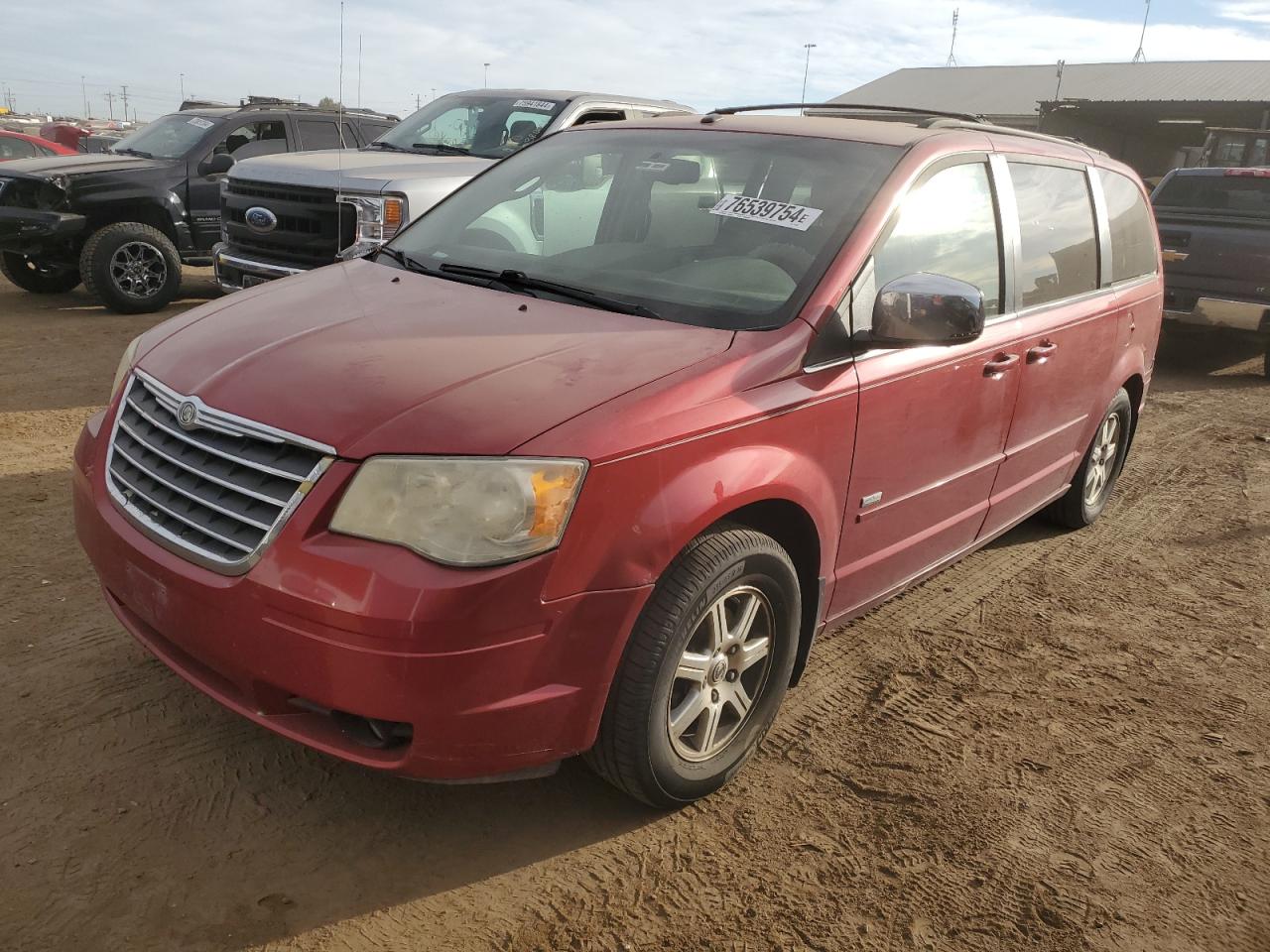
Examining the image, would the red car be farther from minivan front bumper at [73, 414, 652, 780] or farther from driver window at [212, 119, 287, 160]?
minivan front bumper at [73, 414, 652, 780]

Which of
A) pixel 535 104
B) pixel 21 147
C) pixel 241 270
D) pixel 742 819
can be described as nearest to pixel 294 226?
pixel 241 270

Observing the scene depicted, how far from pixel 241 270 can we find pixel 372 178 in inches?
55.8

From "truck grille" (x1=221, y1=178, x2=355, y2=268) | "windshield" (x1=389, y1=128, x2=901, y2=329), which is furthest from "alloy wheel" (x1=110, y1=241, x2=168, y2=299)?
"windshield" (x1=389, y1=128, x2=901, y2=329)

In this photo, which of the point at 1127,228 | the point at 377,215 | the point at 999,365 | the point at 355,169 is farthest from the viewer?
the point at 355,169

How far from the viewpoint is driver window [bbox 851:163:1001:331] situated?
3082 mm

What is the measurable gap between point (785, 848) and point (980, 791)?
0.69 meters

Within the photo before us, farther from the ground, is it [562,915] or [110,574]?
[110,574]

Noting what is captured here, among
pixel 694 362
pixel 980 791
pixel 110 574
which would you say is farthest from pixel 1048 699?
pixel 110 574

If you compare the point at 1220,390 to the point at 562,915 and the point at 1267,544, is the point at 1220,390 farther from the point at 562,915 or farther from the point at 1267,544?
the point at 562,915

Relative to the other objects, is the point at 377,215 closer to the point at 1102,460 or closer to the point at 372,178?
the point at 372,178

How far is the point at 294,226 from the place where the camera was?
24.9 feet

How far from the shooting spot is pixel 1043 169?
4.12 meters

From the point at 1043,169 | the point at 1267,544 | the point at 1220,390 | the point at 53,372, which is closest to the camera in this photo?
the point at 1043,169

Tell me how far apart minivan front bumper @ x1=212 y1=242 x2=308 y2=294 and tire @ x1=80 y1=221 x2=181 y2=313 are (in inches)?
67.8
